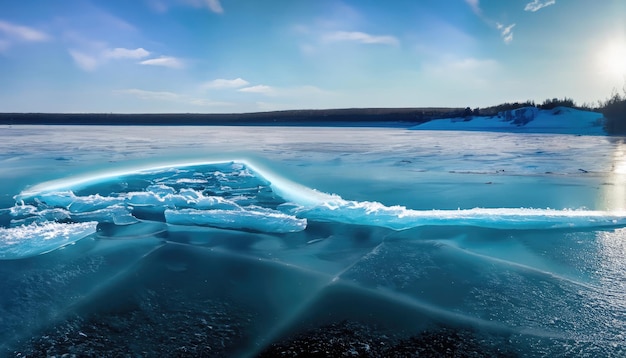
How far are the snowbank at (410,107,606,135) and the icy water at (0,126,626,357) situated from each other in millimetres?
17327

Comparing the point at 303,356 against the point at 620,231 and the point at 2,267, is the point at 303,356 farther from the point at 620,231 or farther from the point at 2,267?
the point at 620,231

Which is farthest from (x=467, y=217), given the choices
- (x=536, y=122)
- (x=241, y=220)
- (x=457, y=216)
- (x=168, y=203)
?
(x=536, y=122)

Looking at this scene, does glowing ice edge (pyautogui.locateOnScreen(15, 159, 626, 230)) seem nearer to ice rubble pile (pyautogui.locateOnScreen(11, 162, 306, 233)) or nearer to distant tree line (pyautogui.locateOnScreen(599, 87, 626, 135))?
ice rubble pile (pyautogui.locateOnScreen(11, 162, 306, 233))

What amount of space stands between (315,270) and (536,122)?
22.9 meters

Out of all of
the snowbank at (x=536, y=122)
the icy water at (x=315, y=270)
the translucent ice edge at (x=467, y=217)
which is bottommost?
the icy water at (x=315, y=270)

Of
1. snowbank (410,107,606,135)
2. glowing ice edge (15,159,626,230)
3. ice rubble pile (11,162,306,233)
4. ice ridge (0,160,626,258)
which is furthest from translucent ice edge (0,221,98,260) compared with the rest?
snowbank (410,107,606,135)

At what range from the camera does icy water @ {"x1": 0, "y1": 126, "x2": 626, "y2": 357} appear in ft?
6.43

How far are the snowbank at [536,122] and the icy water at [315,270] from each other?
56.8 feet

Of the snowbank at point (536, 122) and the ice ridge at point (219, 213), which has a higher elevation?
the snowbank at point (536, 122)

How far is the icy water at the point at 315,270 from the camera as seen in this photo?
196 centimetres

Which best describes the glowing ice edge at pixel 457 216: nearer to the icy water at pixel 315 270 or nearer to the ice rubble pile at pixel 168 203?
the icy water at pixel 315 270

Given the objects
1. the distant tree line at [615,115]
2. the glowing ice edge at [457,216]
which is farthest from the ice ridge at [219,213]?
the distant tree line at [615,115]

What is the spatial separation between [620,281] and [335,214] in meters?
2.22

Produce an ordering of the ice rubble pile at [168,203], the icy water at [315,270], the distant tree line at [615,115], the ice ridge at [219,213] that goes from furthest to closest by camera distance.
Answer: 1. the distant tree line at [615,115]
2. the ice rubble pile at [168,203]
3. the ice ridge at [219,213]
4. the icy water at [315,270]
